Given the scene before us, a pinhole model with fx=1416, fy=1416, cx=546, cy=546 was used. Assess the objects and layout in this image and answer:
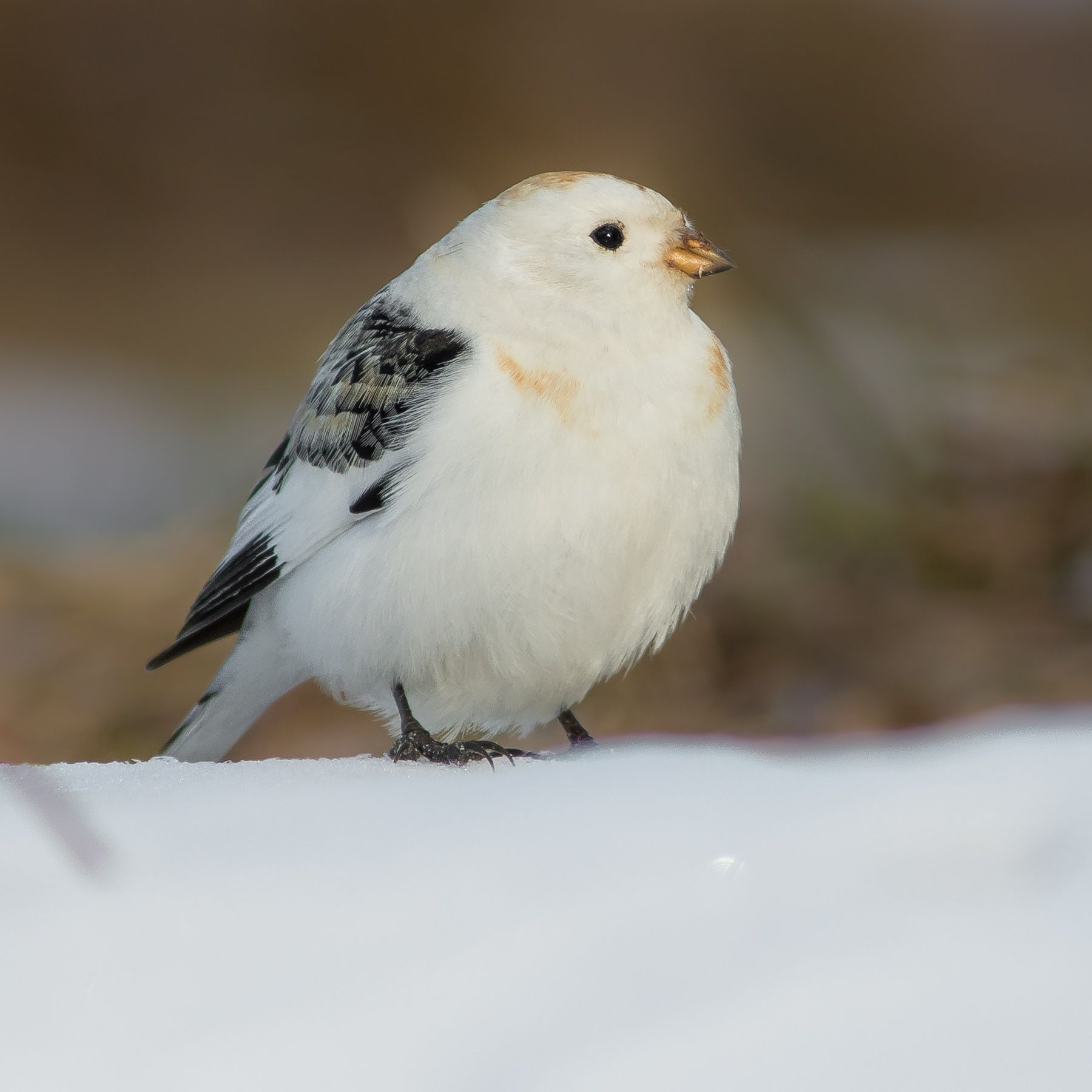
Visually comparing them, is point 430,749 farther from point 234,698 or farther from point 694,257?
point 694,257

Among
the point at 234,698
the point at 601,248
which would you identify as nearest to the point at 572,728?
the point at 234,698

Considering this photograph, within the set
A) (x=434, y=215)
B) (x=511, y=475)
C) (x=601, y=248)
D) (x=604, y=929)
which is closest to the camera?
(x=604, y=929)

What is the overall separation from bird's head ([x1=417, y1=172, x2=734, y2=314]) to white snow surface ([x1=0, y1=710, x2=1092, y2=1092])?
24.8 inches

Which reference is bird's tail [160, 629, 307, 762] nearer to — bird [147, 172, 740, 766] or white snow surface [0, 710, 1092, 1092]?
bird [147, 172, 740, 766]

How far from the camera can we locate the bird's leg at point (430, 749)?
1449 millimetres

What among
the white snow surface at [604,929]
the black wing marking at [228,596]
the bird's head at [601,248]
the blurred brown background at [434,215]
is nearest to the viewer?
the white snow surface at [604,929]

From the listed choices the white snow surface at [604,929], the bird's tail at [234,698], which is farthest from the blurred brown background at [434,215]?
the white snow surface at [604,929]

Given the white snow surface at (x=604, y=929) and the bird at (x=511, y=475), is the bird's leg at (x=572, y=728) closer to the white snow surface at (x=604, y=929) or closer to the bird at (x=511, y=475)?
the bird at (x=511, y=475)

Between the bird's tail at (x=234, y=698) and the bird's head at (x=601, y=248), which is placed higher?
the bird's head at (x=601, y=248)

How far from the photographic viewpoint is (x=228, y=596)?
1.66 m

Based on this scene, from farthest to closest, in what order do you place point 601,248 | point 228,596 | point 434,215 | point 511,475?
point 434,215 < point 228,596 < point 601,248 < point 511,475

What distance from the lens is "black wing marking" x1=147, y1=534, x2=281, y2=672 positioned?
5.33ft

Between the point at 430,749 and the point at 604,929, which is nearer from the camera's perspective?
the point at 604,929

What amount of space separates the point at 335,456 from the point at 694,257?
446 mm
